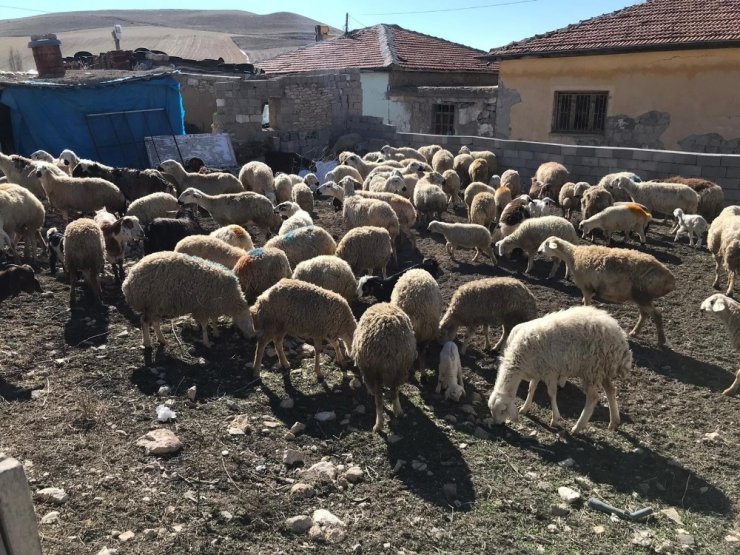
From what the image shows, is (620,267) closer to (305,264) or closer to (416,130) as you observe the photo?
(305,264)

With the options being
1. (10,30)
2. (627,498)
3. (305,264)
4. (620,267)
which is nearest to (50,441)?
(305,264)

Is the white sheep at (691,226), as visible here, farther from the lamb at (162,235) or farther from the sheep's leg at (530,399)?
the lamb at (162,235)

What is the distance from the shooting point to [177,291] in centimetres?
651

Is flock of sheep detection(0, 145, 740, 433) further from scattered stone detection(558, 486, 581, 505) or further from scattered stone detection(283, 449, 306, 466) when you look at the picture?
scattered stone detection(558, 486, 581, 505)

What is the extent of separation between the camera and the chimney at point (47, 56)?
775 inches

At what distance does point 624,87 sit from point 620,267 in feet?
40.6

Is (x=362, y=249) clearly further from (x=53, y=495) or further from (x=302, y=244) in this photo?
(x=53, y=495)

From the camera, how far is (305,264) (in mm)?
7418

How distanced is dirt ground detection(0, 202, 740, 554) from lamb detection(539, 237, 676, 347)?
476 millimetres

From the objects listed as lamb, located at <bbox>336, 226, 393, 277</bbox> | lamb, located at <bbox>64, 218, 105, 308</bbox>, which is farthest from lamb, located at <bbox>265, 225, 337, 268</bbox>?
lamb, located at <bbox>64, 218, 105, 308</bbox>

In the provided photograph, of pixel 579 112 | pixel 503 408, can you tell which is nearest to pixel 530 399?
pixel 503 408

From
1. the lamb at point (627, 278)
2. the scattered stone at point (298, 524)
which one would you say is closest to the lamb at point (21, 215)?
the scattered stone at point (298, 524)

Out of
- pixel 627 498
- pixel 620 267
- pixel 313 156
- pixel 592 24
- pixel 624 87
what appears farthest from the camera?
pixel 313 156

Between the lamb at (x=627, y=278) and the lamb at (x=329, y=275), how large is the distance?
3017mm
